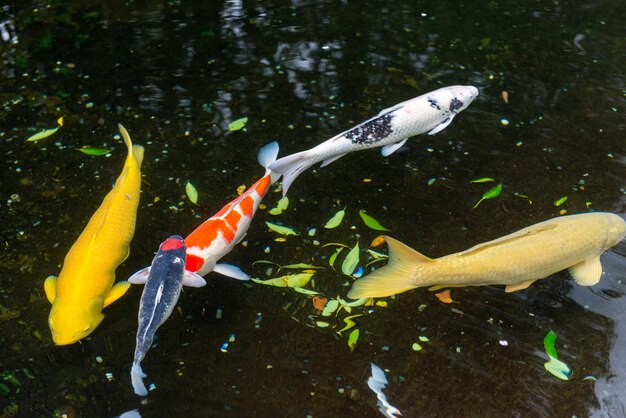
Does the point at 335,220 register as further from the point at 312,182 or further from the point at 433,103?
the point at 433,103

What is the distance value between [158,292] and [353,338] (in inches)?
42.7

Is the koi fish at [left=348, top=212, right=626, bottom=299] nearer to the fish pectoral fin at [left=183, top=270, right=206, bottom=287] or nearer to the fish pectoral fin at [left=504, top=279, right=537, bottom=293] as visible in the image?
the fish pectoral fin at [left=504, top=279, right=537, bottom=293]

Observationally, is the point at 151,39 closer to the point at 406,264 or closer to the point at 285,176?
the point at 285,176

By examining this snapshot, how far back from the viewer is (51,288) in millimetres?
3359

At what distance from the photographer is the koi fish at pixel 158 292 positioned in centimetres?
272

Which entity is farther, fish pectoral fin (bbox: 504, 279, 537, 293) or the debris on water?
fish pectoral fin (bbox: 504, 279, 537, 293)

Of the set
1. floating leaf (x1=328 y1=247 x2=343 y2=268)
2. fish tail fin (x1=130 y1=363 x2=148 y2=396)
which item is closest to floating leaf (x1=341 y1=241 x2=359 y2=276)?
floating leaf (x1=328 y1=247 x2=343 y2=268)

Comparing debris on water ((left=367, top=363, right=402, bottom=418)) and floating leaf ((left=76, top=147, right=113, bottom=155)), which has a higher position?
floating leaf ((left=76, top=147, right=113, bottom=155))

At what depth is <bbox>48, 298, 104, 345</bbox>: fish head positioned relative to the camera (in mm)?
3076

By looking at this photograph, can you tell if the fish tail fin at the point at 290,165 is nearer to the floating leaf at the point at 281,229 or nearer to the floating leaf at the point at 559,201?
the floating leaf at the point at 281,229

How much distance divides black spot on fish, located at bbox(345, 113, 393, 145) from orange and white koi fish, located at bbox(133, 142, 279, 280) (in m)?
0.66

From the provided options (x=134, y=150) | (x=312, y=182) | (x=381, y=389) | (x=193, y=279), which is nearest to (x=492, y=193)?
(x=312, y=182)

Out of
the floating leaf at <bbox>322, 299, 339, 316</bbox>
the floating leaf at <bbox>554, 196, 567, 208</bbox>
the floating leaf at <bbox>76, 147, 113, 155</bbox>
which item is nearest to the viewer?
the floating leaf at <bbox>322, 299, 339, 316</bbox>

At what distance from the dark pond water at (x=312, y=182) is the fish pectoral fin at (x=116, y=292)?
13 centimetres
